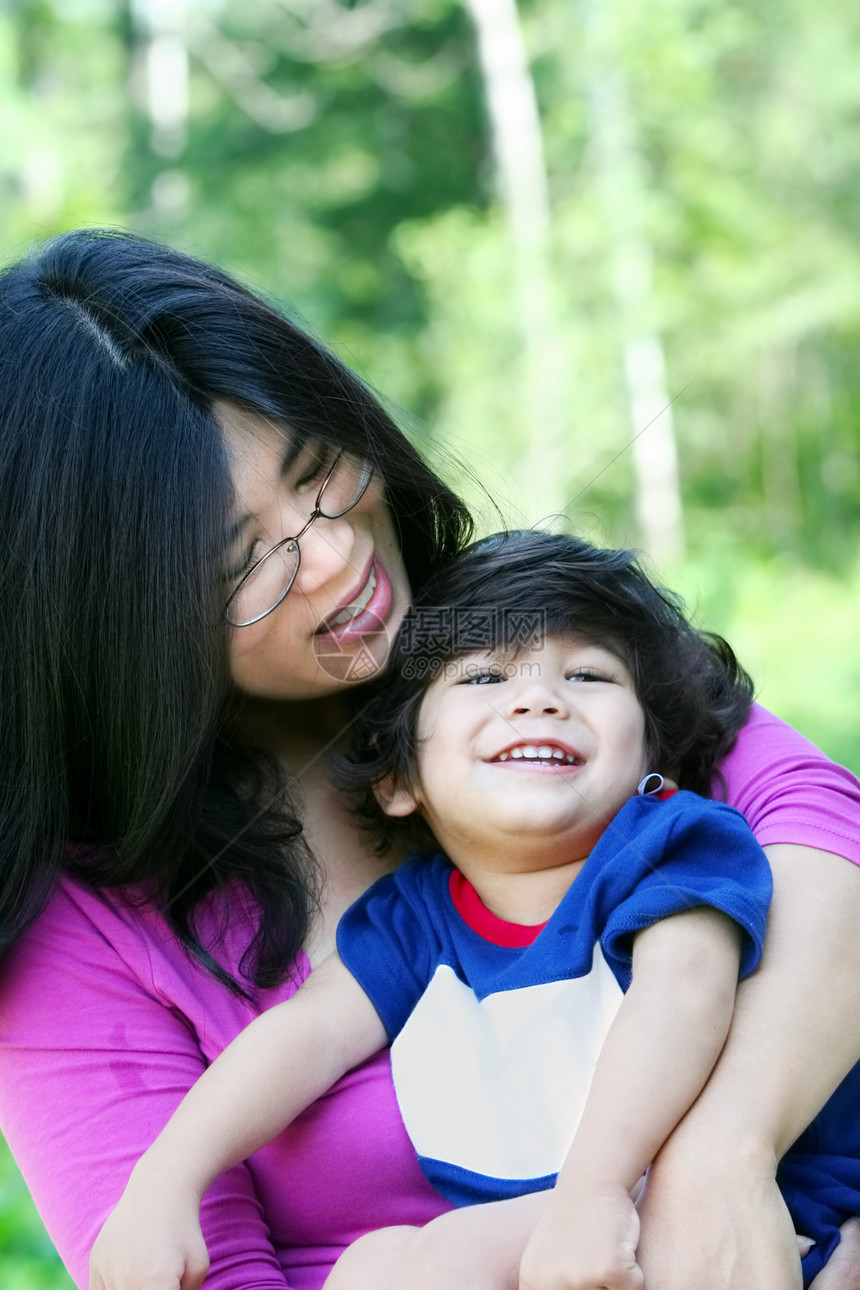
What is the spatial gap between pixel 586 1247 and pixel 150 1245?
413 millimetres

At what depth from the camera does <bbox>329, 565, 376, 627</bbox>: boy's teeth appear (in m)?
1.52

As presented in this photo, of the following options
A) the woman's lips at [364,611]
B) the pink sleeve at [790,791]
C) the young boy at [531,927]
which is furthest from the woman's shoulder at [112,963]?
the pink sleeve at [790,791]

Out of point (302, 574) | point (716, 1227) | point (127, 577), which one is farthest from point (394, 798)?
point (716, 1227)

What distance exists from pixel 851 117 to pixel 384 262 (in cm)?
458

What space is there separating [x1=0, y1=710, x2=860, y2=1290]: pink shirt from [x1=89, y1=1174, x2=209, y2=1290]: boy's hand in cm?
7

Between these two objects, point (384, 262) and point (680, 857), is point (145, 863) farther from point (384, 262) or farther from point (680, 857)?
point (384, 262)

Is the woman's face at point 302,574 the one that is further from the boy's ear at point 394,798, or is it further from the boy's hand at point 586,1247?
the boy's hand at point 586,1247

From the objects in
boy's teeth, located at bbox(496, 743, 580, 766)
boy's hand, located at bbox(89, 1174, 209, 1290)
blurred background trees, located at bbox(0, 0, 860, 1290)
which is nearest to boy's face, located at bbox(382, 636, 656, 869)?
boy's teeth, located at bbox(496, 743, 580, 766)

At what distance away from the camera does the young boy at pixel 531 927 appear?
1.18 metres

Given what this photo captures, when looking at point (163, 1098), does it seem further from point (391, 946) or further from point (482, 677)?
point (482, 677)

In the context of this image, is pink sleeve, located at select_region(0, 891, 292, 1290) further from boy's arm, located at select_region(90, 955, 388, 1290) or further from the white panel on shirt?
the white panel on shirt

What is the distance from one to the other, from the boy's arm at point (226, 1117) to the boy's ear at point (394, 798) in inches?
8.9

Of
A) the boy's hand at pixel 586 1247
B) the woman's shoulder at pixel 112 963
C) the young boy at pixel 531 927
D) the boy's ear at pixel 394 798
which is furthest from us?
the boy's ear at pixel 394 798

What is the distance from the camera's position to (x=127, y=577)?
1426 mm
